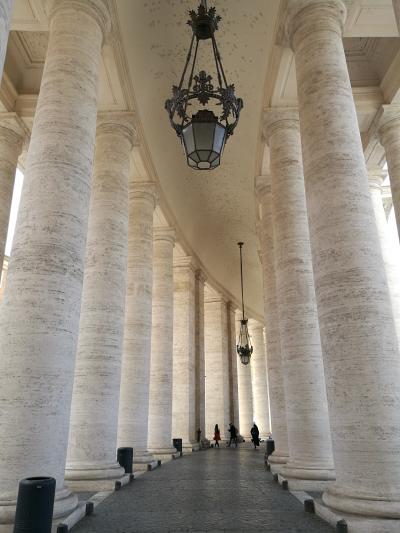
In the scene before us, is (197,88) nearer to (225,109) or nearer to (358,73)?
(225,109)

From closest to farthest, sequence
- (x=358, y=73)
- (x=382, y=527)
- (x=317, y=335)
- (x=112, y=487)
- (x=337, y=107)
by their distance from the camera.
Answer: (x=382, y=527) < (x=337, y=107) < (x=112, y=487) < (x=317, y=335) < (x=358, y=73)

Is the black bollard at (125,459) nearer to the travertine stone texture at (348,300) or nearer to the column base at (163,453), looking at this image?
the column base at (163,453)

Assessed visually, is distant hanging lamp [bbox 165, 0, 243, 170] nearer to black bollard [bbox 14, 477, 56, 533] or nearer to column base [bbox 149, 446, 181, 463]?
black bollard [bbox 14, 477, 56, 533]

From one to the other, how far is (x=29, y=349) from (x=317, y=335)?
1113cm

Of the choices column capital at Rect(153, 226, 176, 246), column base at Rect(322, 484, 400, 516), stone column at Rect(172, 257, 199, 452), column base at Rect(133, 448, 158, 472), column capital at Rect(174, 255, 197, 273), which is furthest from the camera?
column capital at Rect(174, 255, 197, 273)

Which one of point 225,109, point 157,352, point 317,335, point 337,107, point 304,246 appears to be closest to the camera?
point 225,109

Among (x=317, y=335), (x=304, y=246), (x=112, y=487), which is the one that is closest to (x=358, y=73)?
(x=304, y=246)

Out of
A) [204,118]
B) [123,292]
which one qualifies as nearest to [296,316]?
[123,292]

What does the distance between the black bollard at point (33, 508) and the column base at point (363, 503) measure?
6.61 metres

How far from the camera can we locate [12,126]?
23.1 metres

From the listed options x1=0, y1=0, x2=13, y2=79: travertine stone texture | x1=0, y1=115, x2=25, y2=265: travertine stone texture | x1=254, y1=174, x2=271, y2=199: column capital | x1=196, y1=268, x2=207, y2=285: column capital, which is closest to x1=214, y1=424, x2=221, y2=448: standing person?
x1=196, y1=268, x2=207, y2=285: column capital

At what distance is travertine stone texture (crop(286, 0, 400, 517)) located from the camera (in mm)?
10375

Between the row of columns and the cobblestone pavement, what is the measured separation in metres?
1.46

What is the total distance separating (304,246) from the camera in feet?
63.8
